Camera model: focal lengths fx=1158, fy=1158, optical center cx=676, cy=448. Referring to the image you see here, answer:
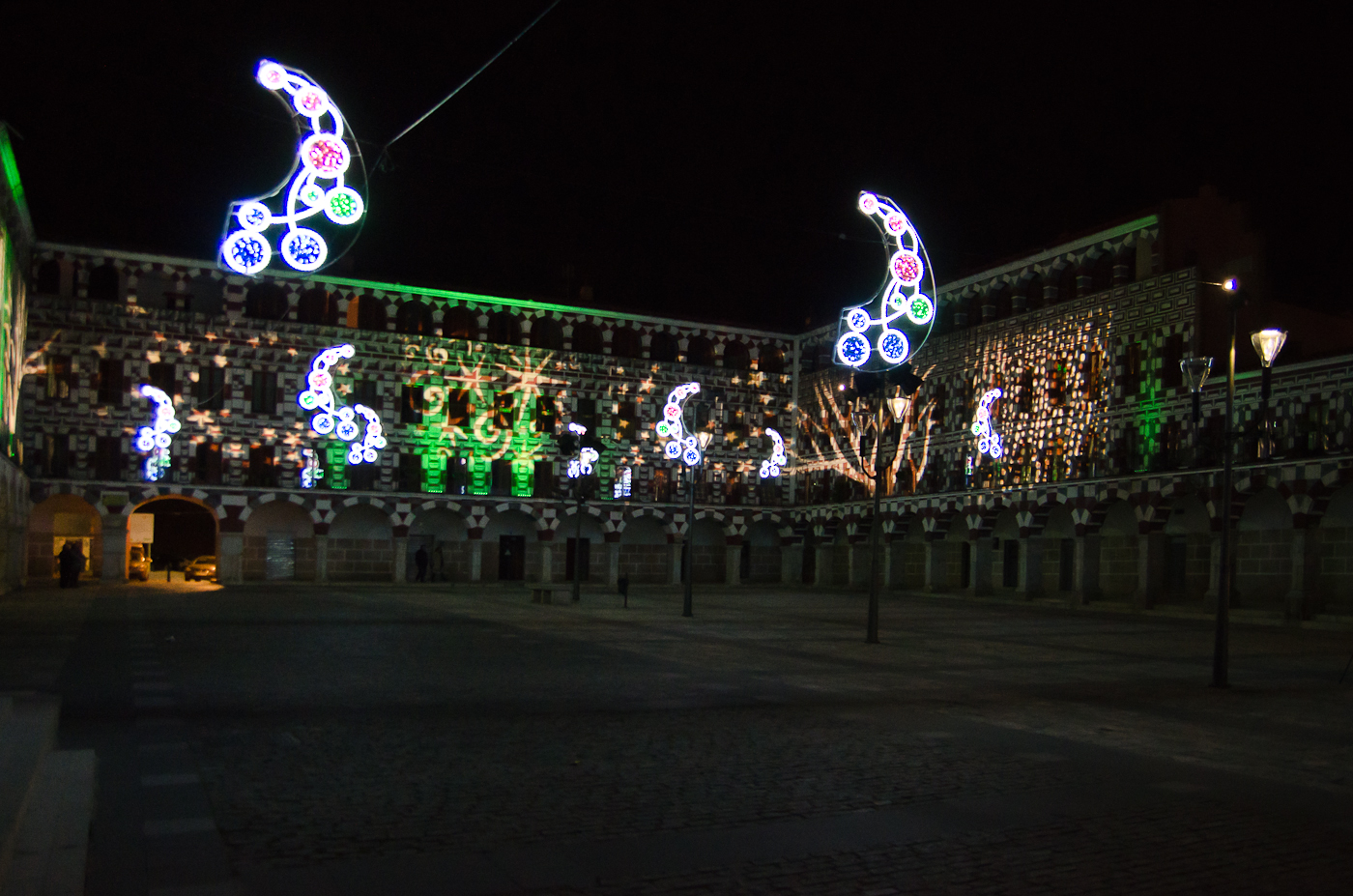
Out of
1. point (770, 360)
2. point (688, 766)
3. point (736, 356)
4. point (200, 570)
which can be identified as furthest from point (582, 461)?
point (688, 766)

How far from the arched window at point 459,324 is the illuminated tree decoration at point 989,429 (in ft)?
72.3

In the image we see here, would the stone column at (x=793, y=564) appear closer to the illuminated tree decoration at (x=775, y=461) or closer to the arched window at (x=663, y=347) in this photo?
the illuminated tree decoration at (x=775, y=461)

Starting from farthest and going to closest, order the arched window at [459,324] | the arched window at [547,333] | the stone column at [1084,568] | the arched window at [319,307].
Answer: the arched window at [547,333] < the arched window at [459,324] < the arched window at [319,307] < the stone column at [1084,568]

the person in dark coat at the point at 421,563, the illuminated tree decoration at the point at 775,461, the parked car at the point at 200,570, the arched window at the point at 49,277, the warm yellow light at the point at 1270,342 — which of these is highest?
the arched window at the point at 49,277

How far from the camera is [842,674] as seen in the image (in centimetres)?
1630

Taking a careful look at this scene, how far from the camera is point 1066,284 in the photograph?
4147 cm

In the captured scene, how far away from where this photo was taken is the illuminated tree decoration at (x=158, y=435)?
40.9 meters

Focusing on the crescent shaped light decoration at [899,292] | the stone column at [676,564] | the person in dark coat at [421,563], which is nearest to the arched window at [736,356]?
the stone column at [676,564]

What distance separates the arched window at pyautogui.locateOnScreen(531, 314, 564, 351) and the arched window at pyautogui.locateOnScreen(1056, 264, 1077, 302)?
22020mm

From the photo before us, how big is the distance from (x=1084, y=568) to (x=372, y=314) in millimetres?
30085

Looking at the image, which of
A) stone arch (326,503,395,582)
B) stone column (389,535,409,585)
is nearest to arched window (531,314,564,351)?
stone arch (326,503,395,582)

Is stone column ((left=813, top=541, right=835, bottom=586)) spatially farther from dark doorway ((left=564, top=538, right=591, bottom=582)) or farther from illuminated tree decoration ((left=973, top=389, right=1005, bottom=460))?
illuminated tree decoration ((left=973, top=389, right=1005, bottom=460))

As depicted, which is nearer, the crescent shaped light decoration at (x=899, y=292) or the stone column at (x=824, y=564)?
the crescent shaped light decoration at (x=899, y=292)

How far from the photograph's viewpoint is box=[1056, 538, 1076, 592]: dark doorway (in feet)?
138
